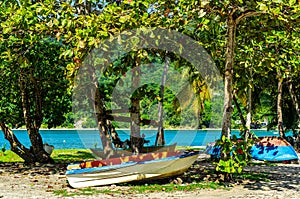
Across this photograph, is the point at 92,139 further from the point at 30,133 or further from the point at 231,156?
the point at 231,156

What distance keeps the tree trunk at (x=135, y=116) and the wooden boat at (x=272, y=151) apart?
3.50 m

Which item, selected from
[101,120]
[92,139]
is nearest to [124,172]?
[101,120]

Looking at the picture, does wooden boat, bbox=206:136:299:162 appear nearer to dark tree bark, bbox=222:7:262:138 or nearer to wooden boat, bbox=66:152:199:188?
dark tree bark, bbox=222:7:262:138

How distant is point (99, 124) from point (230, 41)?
570cm

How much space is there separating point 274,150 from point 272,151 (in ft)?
0.30

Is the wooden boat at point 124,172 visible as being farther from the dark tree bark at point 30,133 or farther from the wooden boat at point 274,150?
the wooden boat at point 274,150

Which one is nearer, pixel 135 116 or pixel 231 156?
pixel 231 156

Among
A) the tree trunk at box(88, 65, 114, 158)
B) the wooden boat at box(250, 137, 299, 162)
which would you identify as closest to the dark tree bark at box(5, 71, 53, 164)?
the tree trunk at box(88, 65, 114, 158)

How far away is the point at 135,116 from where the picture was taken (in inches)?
573

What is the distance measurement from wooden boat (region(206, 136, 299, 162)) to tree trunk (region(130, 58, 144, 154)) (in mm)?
3498

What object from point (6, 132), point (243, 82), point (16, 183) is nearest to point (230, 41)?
point (243, 82)

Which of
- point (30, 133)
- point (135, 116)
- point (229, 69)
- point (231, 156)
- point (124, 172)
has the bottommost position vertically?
point (124, 172)

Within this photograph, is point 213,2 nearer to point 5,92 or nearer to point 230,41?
point 230,41

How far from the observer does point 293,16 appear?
914 cm
